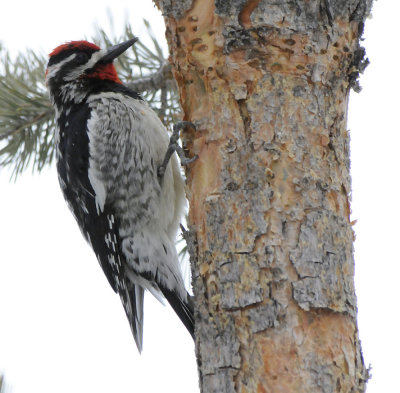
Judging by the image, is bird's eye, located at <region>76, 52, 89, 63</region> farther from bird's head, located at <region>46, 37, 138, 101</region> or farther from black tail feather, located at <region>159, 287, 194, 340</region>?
black tail feather, located at <region>159, 287, 194, 340</region>

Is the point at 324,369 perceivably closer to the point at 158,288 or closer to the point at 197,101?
the point at 197,101

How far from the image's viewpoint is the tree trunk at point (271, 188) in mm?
1544

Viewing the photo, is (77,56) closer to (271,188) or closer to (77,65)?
(77,65)

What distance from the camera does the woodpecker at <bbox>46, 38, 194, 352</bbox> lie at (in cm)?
256

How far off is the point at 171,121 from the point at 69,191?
577 mm

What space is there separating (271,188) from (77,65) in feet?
5.27

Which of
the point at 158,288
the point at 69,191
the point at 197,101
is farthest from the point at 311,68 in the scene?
the point at 69,191

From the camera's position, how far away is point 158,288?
8.42 feet

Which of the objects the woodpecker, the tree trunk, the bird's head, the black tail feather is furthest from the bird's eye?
the black tail feather

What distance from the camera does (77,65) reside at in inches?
117

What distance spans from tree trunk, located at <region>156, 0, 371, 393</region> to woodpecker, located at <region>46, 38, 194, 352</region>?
56 cm

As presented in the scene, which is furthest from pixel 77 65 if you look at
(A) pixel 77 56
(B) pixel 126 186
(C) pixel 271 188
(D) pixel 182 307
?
(C) pixel 271 188

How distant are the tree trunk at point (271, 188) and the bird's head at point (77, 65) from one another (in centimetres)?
84

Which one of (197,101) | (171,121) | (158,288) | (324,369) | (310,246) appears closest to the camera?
(324,369)
